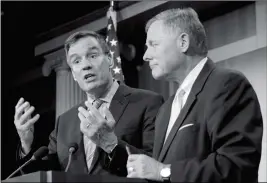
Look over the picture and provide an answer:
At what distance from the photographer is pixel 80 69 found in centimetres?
335

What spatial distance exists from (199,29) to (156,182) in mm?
691

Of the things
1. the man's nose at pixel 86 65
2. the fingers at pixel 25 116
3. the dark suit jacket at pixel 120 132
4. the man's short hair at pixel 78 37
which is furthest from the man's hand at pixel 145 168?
the man's short hair at pixel 78 37

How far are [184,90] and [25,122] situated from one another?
1.00 metres

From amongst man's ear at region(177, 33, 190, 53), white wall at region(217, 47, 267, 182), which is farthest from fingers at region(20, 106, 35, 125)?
white wall at region(217, 47, 267, 182)

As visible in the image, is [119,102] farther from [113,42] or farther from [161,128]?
[113,42]

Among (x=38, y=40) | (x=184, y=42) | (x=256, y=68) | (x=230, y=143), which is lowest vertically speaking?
(x=230, y=143)

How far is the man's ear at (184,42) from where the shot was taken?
Result: 8.63 feet

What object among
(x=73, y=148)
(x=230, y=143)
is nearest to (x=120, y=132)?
(x=73, y=148)

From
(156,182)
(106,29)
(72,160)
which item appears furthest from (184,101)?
(106,29)

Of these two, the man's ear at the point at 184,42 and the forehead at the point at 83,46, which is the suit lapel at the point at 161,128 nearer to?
the man's ear at the point at 184,42

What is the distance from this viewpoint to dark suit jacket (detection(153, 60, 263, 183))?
2.26 meters

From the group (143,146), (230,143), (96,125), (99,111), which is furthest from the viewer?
(99,111)

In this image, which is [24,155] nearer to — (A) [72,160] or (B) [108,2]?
(A) [72,160]

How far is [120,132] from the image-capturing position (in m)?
3.18
